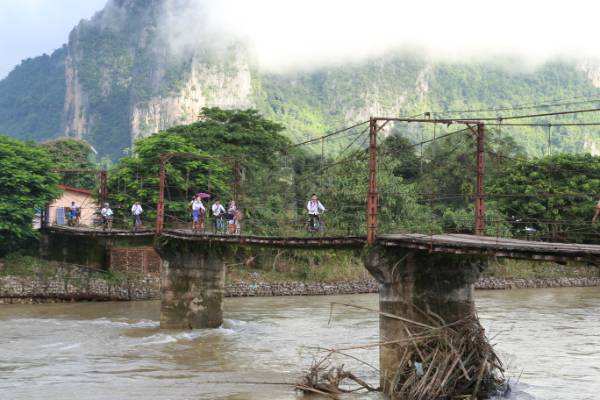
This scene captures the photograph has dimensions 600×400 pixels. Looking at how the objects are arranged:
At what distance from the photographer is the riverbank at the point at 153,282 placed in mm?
47906

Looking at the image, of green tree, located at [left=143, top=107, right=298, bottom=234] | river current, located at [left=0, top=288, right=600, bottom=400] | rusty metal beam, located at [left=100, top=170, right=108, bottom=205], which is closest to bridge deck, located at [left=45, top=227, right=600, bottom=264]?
river current, located at [left=0, top=288, right=600, bottom=400]

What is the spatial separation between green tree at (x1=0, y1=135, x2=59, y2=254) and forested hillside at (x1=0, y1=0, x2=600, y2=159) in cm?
9802

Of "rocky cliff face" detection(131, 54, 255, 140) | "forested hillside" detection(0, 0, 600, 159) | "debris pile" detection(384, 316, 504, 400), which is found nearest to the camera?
"debris pile" detection(384, 316, 504, 400)

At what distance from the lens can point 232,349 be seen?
30.0 metres

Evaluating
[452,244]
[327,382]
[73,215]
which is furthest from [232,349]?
[73,215]

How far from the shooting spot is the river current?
892 inches

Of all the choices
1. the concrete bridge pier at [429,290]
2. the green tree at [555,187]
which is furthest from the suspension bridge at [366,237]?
the green tree at [555,187]

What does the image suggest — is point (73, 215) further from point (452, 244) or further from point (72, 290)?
point (452, 244)

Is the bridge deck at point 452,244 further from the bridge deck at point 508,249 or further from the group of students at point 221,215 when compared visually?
the group of students at point 221,215

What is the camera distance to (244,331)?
35000 millimetres

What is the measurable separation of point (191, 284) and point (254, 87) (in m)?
136

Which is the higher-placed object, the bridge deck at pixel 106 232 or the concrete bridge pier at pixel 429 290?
the bridge deck at pixel 106 232

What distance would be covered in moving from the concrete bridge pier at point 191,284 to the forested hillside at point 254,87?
111122 millimetres

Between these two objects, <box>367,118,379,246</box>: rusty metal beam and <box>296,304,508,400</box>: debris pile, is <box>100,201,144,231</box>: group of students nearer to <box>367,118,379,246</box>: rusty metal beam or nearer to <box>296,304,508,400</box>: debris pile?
<box>367,118,379,246</box>: rusty metal beam
